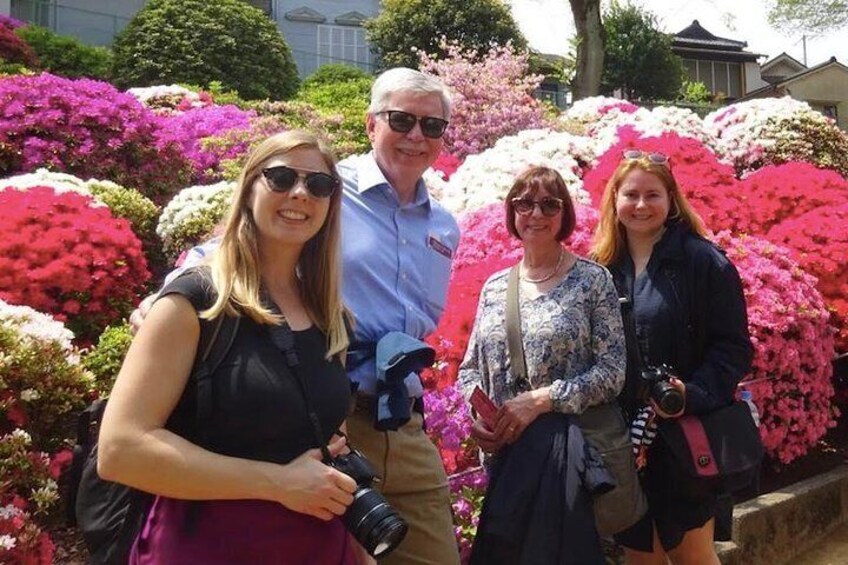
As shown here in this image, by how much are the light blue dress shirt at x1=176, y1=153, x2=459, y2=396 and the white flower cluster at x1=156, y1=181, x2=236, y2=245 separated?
13.5ft

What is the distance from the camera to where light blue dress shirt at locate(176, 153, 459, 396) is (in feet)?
8.84

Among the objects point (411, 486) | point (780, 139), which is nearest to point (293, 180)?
point (411, 486)

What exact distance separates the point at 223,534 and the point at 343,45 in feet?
103

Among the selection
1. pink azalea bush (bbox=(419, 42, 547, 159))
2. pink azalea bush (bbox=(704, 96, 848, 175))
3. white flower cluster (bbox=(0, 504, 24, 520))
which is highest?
pink azalea bush (bbox=(419, 42, 547, 159))

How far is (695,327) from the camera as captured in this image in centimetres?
326

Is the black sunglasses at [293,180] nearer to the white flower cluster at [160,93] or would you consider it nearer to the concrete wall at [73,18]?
the white flower cluster at [160,93]

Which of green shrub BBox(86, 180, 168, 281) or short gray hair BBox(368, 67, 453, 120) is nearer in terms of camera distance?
short gray hair BBox(368, 67, 453, 120)

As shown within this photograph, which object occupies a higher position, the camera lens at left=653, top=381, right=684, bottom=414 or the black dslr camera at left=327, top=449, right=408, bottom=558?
the camera lens at left=653, top=381, right=684, bottom=414

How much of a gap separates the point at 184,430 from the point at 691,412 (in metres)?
2.08

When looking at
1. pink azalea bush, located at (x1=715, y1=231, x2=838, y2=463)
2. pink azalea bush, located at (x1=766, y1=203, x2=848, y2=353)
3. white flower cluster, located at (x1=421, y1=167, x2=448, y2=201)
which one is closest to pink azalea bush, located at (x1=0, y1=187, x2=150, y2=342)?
white flower cluster, located at (x1=421, y1=167, x2=448, y2=201)

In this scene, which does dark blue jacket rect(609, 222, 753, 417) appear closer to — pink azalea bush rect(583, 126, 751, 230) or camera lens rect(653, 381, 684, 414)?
camera lens rect(653, 381, 684, 414)

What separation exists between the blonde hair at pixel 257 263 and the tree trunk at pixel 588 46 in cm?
1706

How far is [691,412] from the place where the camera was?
320 centimetres

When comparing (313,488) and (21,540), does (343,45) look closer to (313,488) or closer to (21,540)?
(21,540)
